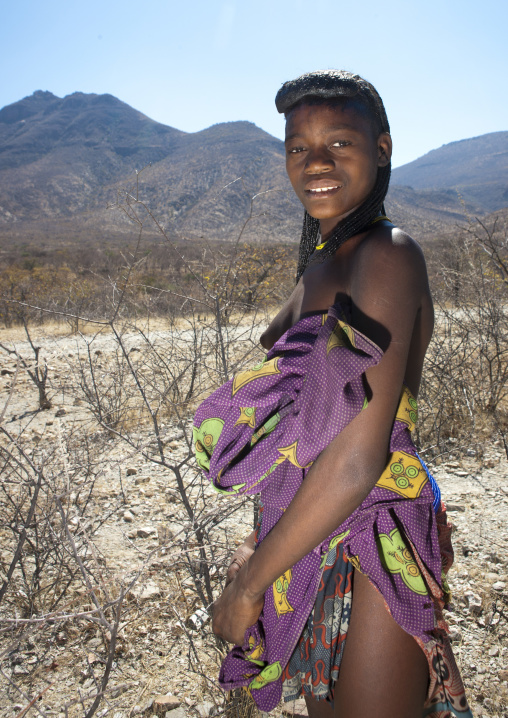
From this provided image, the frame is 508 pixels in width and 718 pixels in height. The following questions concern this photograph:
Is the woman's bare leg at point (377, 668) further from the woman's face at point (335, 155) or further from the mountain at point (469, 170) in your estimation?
the mountain at point (469, 170)

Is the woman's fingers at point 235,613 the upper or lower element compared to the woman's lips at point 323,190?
lower

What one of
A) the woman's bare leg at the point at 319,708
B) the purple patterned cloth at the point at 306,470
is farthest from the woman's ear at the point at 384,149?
the woman's bare leg at the point at 319,708

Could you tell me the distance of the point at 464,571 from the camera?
2.21m

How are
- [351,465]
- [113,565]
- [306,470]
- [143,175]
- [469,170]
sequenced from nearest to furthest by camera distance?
[351,465], [306,470], [113,565], [143,175], [469,170]

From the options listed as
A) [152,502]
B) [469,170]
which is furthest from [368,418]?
[469,170]

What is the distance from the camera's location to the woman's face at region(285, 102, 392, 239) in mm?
811

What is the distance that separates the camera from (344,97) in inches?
31.9

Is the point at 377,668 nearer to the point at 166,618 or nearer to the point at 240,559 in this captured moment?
the point at 240,559

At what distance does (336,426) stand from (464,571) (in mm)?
2011

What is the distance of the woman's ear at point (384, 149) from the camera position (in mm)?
863

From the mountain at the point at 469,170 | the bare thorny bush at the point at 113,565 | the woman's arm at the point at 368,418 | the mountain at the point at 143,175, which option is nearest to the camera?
the woman's arm at the point at 368,418

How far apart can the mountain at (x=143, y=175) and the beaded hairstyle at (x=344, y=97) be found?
82.6 ft

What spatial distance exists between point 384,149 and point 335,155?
0.40 ft

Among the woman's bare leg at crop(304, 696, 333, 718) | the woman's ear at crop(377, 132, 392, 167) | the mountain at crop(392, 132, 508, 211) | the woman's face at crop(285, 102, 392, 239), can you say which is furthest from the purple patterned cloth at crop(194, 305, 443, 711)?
the mountain at crop(392, 132, 508, 211)
